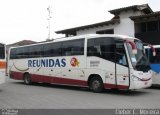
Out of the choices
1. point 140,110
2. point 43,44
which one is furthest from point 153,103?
point 43,44

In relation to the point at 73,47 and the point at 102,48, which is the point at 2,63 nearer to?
the point at 73,47

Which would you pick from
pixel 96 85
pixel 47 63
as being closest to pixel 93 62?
pixel 96 85

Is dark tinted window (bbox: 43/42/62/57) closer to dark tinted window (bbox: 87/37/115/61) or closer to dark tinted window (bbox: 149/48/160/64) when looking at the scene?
dark tinted window (bbox: 87/37/115/61)

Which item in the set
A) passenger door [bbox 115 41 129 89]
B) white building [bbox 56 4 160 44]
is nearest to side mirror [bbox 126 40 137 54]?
passenger door [bbox 115 41 129 89]

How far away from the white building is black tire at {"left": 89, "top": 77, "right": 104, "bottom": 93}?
1101 cm

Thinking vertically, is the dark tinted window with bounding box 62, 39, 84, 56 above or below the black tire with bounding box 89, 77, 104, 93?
above

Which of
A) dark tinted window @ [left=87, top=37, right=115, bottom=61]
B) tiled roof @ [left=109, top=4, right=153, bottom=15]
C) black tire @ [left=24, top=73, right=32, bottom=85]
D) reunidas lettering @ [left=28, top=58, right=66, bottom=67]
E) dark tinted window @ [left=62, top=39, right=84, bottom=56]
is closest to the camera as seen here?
dark tinted window @ [left=87, top=37, right=115, bottom=61]

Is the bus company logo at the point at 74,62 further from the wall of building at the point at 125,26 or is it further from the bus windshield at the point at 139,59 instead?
the wall of building at the point at 125,26

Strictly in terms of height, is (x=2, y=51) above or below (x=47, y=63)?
above

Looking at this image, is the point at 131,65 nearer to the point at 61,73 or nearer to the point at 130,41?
the point at 130,41

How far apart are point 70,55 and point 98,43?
258 centimetres

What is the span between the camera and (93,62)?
17.0 metres

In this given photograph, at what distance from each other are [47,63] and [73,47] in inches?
125

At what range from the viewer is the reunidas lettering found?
1944 cm
